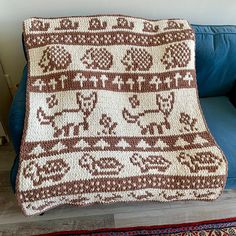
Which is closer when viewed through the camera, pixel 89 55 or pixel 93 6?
pixel 89 55

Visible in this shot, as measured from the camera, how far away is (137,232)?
4.34 ft

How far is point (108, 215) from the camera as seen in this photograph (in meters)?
1.39

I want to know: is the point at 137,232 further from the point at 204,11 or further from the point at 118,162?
the point at 204,11

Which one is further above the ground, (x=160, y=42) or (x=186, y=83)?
(x=160, y=42)

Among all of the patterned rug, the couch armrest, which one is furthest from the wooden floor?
the couch armrest

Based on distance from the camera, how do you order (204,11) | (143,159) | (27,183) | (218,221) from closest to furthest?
(27,183) → (143,159) → (218,221) → (204,11)

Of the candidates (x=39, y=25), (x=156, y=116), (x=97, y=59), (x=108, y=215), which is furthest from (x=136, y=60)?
(x=108, y=215)

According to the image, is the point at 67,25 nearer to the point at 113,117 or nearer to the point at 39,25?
the point at 39,25

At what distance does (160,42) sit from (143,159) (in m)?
0.63

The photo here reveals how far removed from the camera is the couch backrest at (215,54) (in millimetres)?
1378

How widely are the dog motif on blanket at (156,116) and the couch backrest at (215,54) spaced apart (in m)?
0.30

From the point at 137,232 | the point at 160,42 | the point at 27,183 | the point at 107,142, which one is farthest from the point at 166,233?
the point at 160,42

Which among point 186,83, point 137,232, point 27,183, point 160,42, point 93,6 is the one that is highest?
point 93,6

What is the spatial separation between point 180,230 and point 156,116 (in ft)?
2.05
